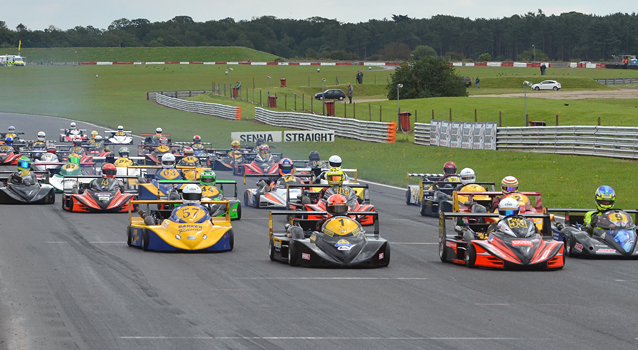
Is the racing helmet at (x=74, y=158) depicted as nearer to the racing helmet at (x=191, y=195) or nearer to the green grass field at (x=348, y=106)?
the green grass field at (x=348, y=106)

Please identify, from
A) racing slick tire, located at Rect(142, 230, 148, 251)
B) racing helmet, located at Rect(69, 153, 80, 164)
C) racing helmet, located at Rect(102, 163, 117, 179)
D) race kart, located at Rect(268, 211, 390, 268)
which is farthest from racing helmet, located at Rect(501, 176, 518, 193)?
racing helmet, located at Rect(69, 153, 80, 164)

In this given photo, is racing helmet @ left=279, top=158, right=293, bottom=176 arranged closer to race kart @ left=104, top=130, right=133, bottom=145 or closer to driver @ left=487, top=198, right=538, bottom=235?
driver @ left=487, top=198, right=538, bottom=235

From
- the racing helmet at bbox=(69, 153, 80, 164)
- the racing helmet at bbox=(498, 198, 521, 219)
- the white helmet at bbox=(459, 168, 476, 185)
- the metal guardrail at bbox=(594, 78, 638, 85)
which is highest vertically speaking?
the metal guardrail at bbox=(594, 78, 638, 85)

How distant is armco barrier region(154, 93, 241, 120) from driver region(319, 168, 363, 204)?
50.8 meters

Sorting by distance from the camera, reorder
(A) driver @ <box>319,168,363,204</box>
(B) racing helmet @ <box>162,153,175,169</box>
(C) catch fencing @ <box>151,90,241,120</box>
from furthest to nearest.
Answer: (C) catch fencing @ <box>151,90,241,120</box> < (B) racing helmet @ <box>162,153,175,169</box> < (A) driver @ <box>319,168,363,204</box>

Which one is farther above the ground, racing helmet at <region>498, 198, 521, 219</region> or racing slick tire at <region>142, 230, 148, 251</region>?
racing helmet at <region>498, 198, 521, 219</region>

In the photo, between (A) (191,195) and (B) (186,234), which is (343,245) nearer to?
(B) (186,234)

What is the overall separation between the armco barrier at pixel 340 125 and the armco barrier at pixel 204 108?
6095mm

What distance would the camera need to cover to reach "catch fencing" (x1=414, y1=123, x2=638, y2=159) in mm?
34000

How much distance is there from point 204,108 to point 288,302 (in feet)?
223

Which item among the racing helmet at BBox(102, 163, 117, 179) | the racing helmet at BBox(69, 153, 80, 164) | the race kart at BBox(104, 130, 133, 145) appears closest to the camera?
the racing helmet at BBox(102, 163, 117, 179)

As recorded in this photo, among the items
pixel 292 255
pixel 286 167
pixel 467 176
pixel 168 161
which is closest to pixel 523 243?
pixel 292 255

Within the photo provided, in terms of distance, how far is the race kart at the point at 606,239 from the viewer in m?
16.3

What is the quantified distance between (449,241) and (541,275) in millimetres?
1924
